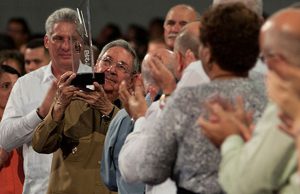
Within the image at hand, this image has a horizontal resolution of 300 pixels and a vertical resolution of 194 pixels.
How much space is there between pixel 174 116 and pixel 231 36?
315 millimetres

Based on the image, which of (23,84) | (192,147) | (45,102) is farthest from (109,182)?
(192,147)

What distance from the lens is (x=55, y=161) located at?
537 cm

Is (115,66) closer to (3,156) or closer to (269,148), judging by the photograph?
(3,156)

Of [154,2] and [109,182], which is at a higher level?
[109,182]

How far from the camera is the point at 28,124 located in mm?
5566

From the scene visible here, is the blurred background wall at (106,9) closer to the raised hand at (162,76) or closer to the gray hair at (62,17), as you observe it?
the gray hair at (62,17)

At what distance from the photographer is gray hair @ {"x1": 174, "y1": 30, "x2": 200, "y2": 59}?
4.15 metres

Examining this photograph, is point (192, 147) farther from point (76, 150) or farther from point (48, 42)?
point (48, 42)

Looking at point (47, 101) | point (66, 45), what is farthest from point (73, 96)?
point (66, 45)

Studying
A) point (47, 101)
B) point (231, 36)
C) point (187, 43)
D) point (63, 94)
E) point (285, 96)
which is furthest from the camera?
point (47, 101)

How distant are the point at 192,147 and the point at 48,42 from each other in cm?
263

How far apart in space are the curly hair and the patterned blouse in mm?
68

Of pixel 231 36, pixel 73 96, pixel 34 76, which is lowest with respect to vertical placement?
pixel 34 76

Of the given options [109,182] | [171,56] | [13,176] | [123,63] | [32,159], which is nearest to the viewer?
[171,56]
